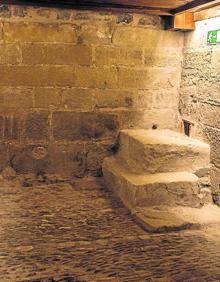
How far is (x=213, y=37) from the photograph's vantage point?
4418mm

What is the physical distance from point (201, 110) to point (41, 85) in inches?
81.5

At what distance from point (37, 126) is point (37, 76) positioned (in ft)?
2.13

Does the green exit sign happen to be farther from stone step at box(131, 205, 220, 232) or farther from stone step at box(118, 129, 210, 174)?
stone step at box(131, 205, 220, 232)

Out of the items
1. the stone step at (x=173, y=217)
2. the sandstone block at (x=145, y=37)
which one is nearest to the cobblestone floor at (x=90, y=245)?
the stone step at (x=173, y=217)

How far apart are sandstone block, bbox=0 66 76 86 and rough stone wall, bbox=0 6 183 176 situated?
1 cm

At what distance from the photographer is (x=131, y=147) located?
15.4 ft

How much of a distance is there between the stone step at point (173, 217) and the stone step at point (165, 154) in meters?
0.49

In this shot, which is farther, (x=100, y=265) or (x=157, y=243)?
(x=157, y=243)

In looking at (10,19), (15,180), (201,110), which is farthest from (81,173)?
(10,19)

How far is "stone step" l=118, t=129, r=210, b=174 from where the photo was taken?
4.29 metres

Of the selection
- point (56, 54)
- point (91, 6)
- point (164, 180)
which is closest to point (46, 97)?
point (56, 54)

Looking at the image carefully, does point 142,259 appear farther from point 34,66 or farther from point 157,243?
point 34,66

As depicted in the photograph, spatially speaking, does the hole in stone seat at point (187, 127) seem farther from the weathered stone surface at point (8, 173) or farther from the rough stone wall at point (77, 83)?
the weathered stone surface at point (8, 173)

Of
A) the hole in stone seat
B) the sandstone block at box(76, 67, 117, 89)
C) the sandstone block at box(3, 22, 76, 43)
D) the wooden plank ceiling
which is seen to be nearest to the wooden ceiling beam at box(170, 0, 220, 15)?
the wooden plank ceiling
